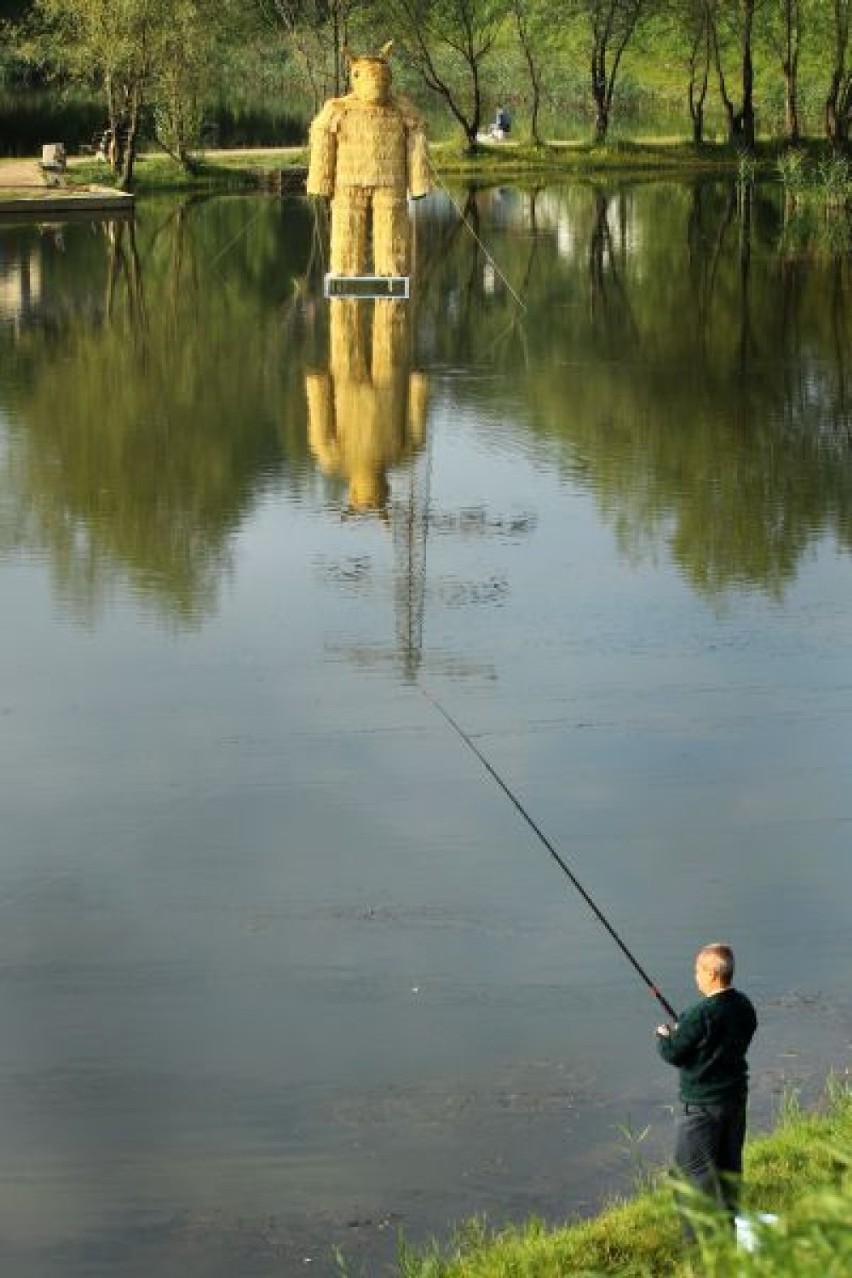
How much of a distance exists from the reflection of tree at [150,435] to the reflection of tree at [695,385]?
2230mm

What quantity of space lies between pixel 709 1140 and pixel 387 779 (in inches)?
172

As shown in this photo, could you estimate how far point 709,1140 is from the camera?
676 cm

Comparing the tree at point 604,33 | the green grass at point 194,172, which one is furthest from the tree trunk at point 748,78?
the green grass at point 194,172

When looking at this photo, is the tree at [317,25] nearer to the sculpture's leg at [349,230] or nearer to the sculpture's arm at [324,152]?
the sculpture's leg at [349,230]

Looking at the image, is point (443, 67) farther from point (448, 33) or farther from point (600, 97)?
point (600, 97)

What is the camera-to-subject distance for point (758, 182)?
47.8m

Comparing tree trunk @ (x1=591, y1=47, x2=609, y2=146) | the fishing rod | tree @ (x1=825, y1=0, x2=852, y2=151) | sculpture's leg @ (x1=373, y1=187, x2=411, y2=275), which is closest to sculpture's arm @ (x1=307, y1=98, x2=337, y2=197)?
sculpture's leg @ (x1=373, y1=187, x2=411, y2=275)

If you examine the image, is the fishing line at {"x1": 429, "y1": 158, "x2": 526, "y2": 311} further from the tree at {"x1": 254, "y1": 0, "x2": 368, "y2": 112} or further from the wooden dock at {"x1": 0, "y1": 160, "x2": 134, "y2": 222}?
the tree at {"x1": 254, "y1": 0, "x2": 368, "y2": 112}

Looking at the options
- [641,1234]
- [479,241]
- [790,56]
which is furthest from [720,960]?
[790,56]

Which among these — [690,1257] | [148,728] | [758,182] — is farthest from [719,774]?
[758,182]

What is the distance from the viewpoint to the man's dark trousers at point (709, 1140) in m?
6.75

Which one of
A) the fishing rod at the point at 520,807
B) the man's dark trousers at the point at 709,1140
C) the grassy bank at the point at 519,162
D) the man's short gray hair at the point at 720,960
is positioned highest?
the man's short gray hair at the point at 720,960

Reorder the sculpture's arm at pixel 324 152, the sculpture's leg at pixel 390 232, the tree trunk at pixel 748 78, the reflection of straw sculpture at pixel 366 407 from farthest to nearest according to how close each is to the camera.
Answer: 1. the tree trunk at pixel 748 78
2. the sculpture's leg at pixel 390 232
3. the sculpture's arm at pixel 324 152
4. the reflection of straw sculpture at pixel 366 407

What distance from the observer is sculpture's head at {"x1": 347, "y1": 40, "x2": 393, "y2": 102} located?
84.6 feet
